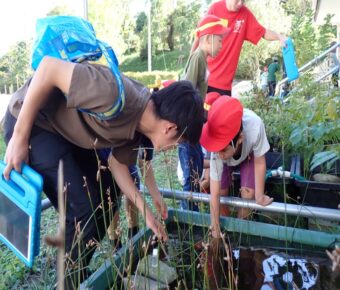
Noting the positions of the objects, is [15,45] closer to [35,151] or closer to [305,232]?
[35,151]

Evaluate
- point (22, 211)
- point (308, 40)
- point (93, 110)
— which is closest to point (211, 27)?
point (93, 110)

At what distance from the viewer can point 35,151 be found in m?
1.68

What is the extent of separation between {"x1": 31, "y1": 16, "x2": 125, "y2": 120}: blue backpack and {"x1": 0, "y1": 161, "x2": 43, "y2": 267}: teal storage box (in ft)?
1.19

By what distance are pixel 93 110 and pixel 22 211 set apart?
1.78 ft

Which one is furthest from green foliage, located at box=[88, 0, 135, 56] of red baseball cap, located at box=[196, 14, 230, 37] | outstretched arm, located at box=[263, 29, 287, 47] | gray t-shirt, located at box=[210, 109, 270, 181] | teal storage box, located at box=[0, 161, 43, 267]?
teal storage box, located at box=[0, 161, 43, 267]

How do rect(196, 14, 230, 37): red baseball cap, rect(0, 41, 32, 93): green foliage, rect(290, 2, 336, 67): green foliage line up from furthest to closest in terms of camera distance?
rect(0, 41, 32, 93): green foliage, rect(290, 2, 336, 67): green foliage, rect(196, 14, 230, 37): red baseball cap

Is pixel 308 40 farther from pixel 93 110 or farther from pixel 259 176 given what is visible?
pixel 93 110

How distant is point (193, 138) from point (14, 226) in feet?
2.90

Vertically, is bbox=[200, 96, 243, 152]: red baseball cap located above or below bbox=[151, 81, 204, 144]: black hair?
below

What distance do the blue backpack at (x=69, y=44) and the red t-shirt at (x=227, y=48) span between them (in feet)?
6.79

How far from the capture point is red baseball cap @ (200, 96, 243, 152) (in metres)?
1.89

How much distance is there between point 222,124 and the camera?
1884 millimetres

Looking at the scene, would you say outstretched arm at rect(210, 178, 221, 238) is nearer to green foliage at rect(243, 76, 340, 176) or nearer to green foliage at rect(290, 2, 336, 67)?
green foliage at rect(243, 76, 340, 176)

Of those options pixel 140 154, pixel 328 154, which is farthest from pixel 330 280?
pixel 140 154
